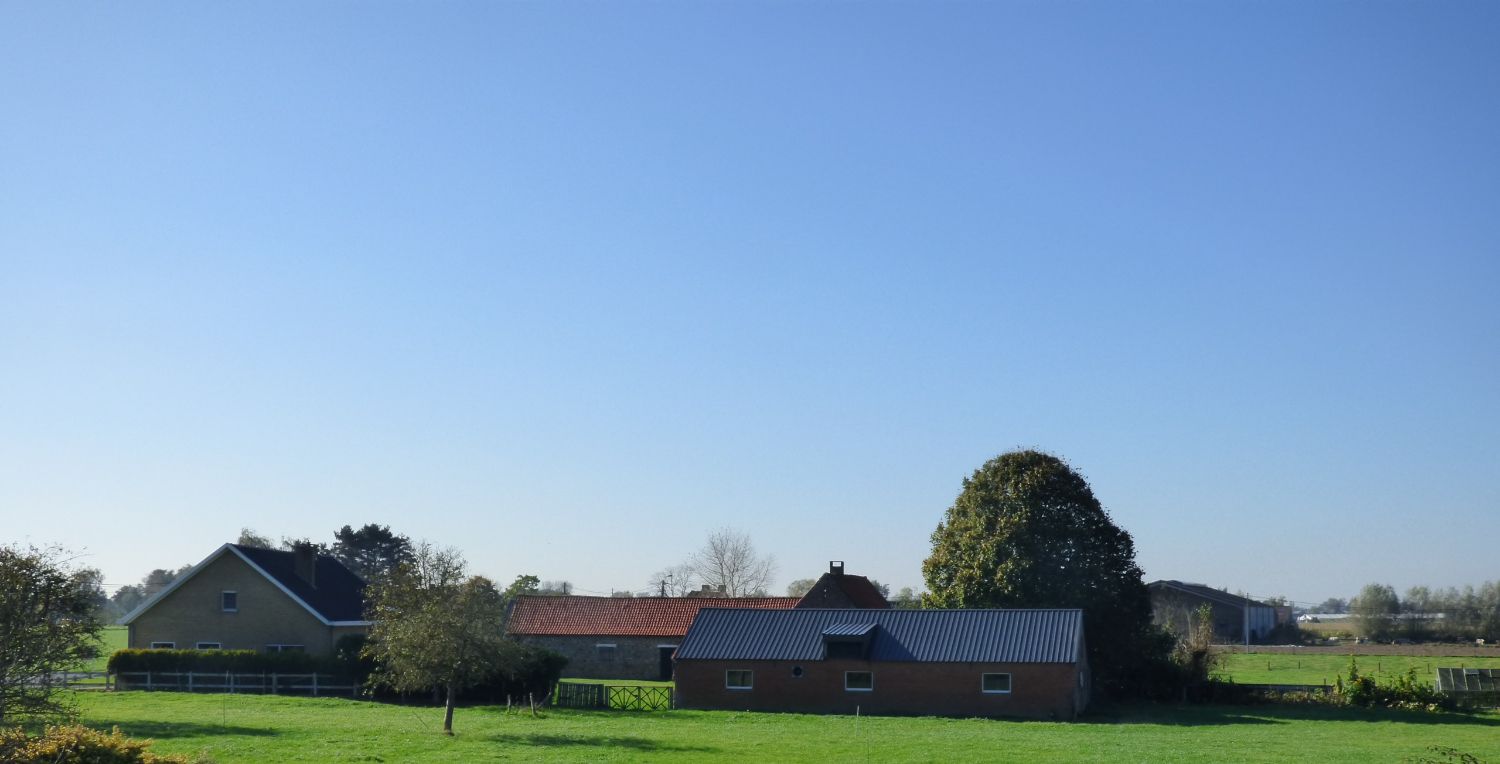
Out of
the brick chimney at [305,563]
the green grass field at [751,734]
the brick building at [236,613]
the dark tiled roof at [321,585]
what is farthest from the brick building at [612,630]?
the green grass field at [751,734]

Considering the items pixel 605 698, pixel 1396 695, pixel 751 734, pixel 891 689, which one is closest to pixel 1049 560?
pixel 891 689

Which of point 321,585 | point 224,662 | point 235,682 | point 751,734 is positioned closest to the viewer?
point 751,734

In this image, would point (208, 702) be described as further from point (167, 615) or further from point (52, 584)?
point (52, 584)

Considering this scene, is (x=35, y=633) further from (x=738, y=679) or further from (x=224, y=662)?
(x=224, y=662)

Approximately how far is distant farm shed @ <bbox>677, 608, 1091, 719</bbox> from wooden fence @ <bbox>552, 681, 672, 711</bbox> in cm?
109

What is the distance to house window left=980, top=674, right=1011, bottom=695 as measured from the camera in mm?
42375

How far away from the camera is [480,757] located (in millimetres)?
27594

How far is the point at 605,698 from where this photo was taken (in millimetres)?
44656

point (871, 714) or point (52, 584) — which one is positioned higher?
point (52, 584)

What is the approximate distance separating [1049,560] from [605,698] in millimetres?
18236

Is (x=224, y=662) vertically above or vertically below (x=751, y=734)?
above

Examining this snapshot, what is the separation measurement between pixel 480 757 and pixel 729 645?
19.0 metres

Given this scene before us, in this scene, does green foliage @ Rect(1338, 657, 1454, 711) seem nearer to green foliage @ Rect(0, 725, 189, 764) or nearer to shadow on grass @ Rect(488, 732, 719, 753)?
shadow on grass @ Rect(488, 732, 719, 753)

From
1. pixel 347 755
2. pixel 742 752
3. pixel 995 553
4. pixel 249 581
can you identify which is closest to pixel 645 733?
pixel 742 752
